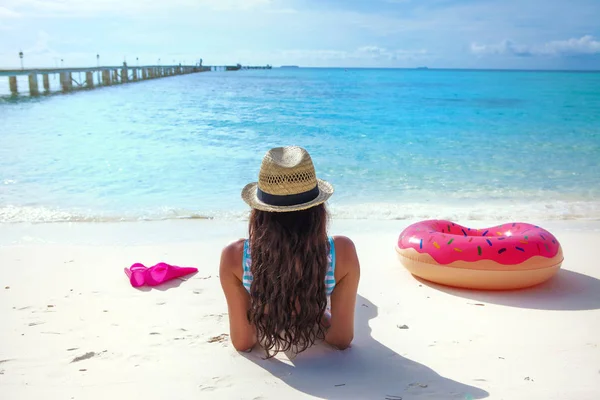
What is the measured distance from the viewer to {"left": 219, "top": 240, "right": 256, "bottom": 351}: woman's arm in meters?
2.82

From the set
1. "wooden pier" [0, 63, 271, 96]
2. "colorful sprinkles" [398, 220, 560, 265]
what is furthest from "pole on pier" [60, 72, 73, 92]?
"colorful sprinkles" [398, 220, 560, 265]

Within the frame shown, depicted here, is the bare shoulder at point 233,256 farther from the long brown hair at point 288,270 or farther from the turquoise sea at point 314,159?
the turquoise sea at point 314,159

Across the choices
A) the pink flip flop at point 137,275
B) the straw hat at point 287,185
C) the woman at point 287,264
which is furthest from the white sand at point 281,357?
the straw hat at point 287,185

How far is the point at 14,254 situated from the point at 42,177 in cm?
500

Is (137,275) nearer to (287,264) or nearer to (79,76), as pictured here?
(287,264)

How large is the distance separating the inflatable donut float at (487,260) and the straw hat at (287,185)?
167cm

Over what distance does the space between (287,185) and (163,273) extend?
2.06 meters

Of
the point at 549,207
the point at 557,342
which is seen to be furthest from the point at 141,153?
the point at 557,342

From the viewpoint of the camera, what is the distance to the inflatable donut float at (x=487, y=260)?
12.8ft

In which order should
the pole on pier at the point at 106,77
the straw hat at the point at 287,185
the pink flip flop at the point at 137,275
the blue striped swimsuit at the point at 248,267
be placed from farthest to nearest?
the pole on pier at the point at 106,77 → the pink flip flop at the point at 137,275 → the blue striped swimsuit at the point at 248,267 → the straw hat at the point at 287,185

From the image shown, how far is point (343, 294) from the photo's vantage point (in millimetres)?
2924

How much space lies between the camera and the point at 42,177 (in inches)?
370

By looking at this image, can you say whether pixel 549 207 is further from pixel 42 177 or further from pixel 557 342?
pixel 42 177

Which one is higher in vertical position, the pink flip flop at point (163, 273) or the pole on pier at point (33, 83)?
the pole on pier at point (33, 83)
